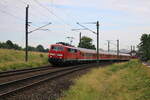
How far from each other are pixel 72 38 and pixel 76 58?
593 inches

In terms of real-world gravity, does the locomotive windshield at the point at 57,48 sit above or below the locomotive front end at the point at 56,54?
above

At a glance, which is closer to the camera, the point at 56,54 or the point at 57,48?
the point at 56,54

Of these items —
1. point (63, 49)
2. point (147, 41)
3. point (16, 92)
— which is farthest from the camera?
point (147, 41)

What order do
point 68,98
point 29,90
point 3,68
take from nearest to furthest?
1. point 68,98
2. point 29,90
3. point 3,68

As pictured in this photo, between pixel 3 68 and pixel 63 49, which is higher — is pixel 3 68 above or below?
below

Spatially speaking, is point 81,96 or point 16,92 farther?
point 16,92

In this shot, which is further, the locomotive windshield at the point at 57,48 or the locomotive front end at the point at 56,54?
the locomotive windshield at the point at 57,48

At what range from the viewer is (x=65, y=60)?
108 ft

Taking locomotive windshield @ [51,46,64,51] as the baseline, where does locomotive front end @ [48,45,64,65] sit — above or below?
below

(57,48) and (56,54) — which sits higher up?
(57,48)

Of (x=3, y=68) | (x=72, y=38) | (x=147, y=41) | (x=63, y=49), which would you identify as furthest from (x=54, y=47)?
(x=147, y=41)

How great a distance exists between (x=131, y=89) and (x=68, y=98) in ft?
15.5

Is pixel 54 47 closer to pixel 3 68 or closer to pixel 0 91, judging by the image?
pixel 3 68

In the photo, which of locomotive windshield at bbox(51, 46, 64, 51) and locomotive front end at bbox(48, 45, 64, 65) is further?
locomotive windshield at bbox(51, 46, 64, 51)
